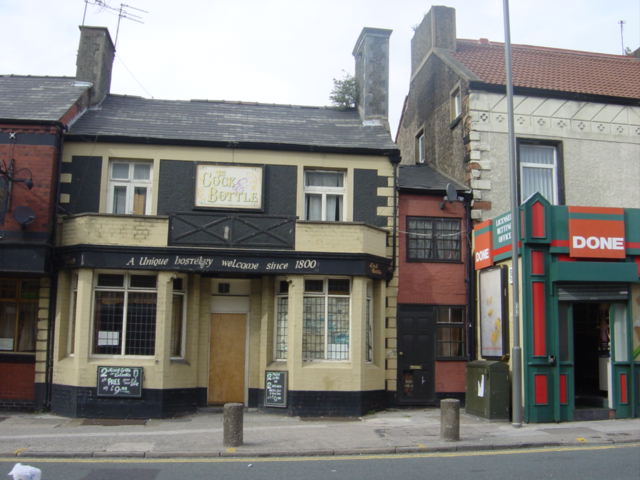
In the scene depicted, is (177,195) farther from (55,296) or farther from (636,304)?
(636,304)

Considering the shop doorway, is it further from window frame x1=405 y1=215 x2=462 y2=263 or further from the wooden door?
the wooden door

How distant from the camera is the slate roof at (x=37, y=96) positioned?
15.7m

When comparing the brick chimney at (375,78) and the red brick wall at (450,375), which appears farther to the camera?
the brick chimney at (375,78)

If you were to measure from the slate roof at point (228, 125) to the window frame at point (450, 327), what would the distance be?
4426 mm

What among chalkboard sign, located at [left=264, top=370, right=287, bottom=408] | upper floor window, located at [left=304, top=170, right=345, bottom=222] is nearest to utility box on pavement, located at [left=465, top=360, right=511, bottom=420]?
chalkboard sign, located at [left=264, top=370, right=287, bottom=408]

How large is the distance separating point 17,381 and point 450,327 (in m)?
10.7

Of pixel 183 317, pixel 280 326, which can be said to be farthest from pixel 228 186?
pixel 280 326

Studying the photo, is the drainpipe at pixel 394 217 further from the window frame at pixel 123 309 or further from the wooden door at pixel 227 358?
the window frame at pixel 123 309

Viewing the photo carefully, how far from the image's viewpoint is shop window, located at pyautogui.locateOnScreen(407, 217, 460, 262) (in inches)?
679

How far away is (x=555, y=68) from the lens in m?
20.2

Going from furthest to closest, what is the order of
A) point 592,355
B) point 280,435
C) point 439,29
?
point 439,29
point 592,355
point 280,435

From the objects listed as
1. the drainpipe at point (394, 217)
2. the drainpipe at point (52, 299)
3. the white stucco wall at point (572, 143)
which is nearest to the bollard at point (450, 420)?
the drainpipe at point (394, 217)

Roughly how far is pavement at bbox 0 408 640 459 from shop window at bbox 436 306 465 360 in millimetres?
2166

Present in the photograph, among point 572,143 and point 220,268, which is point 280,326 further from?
point 572,143
